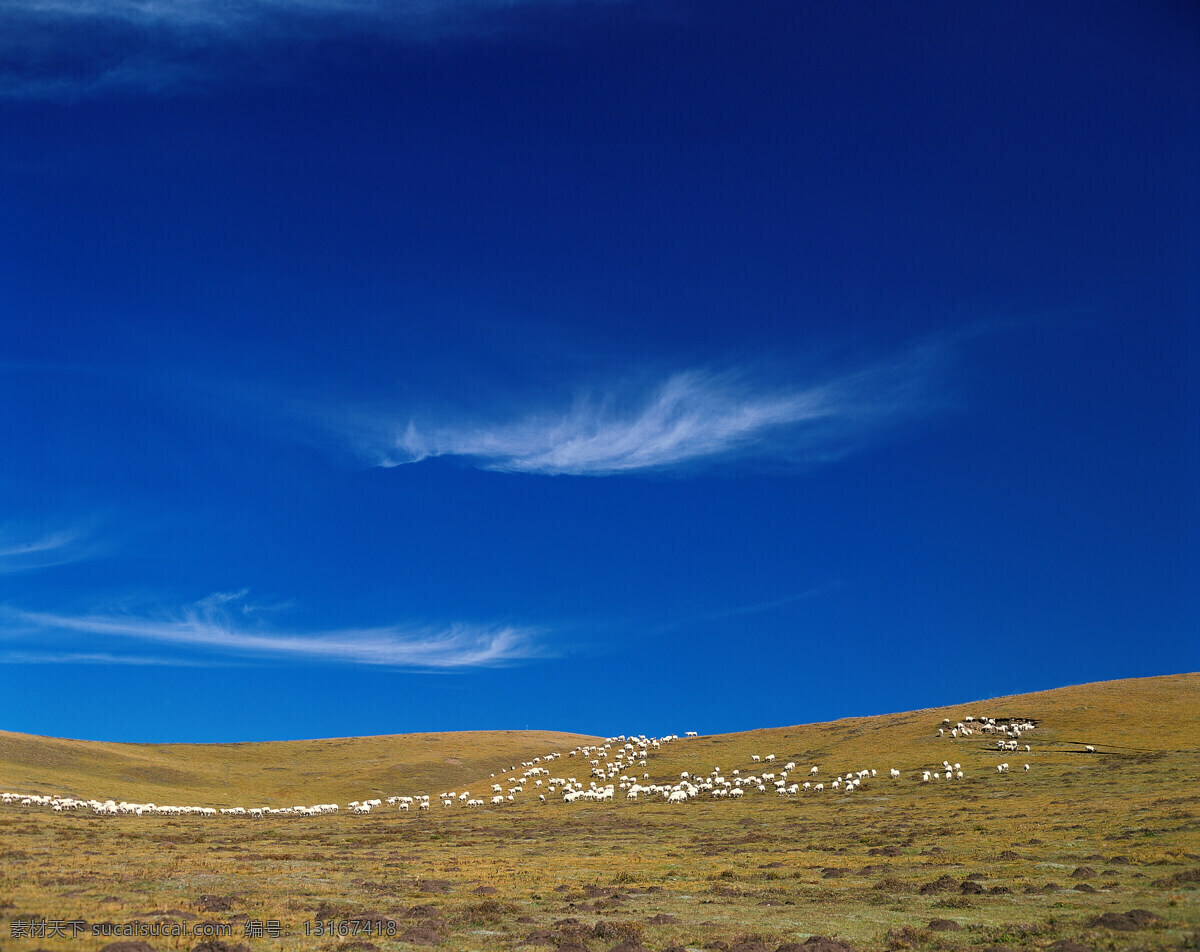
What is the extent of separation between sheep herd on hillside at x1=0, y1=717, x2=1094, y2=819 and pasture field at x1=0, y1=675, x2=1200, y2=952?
143 centimetres

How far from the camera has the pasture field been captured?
23391mm

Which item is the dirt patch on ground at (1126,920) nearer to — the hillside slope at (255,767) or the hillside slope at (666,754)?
the hillside slope at (666,754)

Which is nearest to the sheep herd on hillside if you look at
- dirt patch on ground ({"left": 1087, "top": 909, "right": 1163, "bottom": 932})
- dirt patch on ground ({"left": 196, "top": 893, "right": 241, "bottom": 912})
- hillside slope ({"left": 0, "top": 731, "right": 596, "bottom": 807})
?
hillside slope ({"left": 0, "top": 731, "right": 596, "bottom": 807})

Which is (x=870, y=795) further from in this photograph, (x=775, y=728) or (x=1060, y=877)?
(x=775, y=728)

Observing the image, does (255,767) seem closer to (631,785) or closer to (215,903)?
(631,785)

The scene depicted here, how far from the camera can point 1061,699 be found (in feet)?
339

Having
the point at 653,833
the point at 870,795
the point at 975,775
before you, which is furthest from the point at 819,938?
the point at 975,775

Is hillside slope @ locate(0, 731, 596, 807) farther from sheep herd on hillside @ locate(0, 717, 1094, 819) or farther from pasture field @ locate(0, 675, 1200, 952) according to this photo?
sheep herd on hillside @ locate(0, 717, 1094, 819)

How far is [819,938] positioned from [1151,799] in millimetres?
44569

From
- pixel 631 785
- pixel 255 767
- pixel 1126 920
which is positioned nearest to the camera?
pixel 1126 920

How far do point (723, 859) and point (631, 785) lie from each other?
49.5m

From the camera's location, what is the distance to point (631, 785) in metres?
91.0

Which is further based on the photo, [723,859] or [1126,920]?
[723,859]

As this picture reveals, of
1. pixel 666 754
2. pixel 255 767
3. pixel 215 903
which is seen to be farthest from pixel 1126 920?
pixel 255 767
